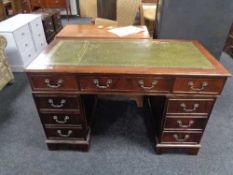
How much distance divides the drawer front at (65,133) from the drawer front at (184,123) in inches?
23.9

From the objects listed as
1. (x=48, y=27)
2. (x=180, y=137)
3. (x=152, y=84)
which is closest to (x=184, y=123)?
(x=180, y=137)

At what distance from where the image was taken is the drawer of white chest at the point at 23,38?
2285mm

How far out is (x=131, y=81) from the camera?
1050 millimetres

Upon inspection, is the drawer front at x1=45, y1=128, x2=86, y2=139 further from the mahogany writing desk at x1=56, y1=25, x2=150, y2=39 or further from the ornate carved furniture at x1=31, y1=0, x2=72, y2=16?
the ornate carved furniture at x1=31, y1=0, x2=72, y2=16

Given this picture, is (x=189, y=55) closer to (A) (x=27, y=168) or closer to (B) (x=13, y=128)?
(A) (x=27, y=168)

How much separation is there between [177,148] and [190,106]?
403mm

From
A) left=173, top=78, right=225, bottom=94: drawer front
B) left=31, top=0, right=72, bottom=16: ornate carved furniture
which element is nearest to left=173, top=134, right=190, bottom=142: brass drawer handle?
left=173, top=78, right=225, bottom=94: drawer front

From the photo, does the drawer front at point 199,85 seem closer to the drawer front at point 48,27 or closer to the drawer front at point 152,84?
the drawer front at point 152,84

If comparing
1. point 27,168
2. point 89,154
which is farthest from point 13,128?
point 89,154

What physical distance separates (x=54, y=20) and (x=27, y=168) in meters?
2.99

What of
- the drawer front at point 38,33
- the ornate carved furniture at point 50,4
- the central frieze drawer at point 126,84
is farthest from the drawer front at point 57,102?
the ornate carved furniture at point 50,4

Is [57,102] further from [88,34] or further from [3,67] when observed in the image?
[3,67]

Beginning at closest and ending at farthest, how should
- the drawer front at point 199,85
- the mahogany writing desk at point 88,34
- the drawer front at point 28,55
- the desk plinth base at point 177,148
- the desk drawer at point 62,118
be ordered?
1. the drawer front at point 199,85
2. the desk drawer at point 62,118
3. the desk plinth base at point 177,148
4. the mahogany writing desk at point 88,34
5. the drawer front at point 28,55

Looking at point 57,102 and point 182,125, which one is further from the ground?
point 57,102
